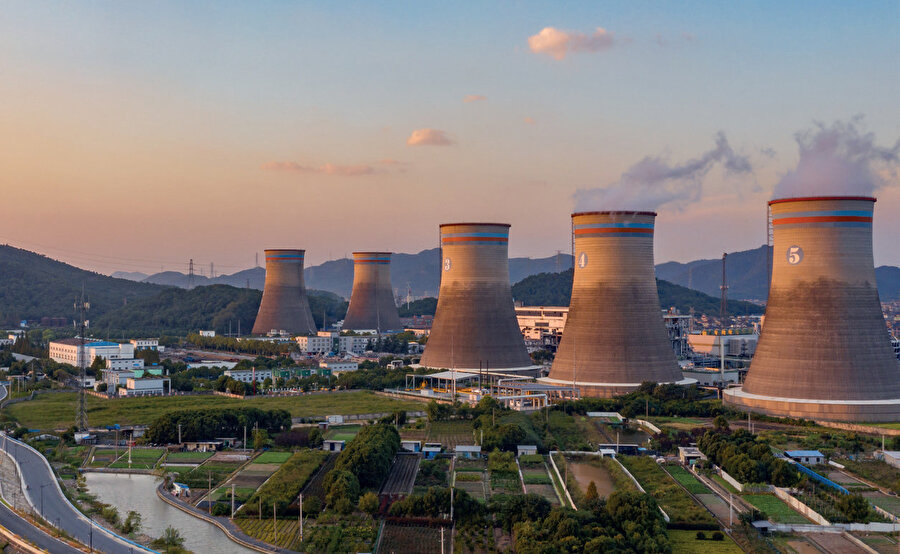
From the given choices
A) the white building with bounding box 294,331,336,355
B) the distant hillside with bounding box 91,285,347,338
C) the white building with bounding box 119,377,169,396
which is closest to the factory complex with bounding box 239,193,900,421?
the white building with bounding box 119,377,169,396

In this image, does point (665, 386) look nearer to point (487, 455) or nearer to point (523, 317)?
point (487, 455)

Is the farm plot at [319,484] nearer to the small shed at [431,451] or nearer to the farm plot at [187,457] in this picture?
the small shed at [431,451]

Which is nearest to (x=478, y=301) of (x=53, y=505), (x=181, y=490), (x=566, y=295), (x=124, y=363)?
(x=124, y=363)

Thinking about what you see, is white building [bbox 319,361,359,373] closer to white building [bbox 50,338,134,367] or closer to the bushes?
white building [bbox 50,338,134,367]

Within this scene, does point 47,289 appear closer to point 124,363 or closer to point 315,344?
point 315,344

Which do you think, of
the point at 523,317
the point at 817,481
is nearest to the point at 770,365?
the point at 817,481
